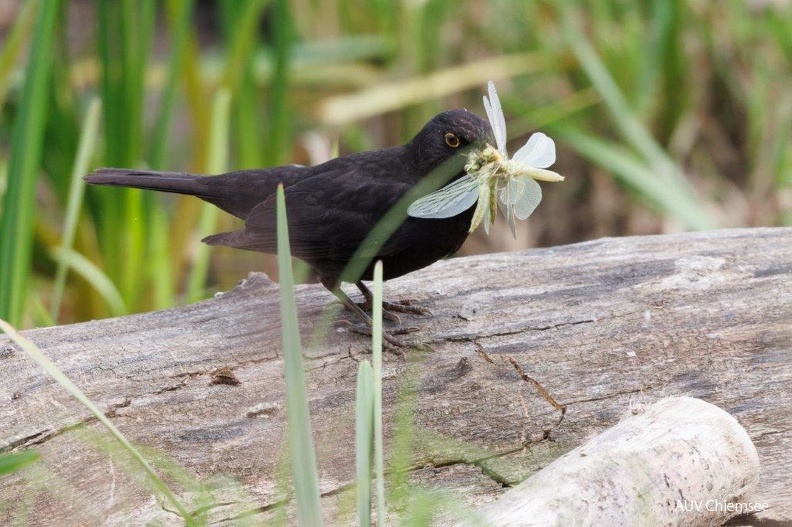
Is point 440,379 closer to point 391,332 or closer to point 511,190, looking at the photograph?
point 391,332

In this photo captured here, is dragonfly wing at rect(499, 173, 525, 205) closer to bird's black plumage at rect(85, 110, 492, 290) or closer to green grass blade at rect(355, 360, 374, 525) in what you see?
bird's black plumage at rect(85, 110, 492, 290)

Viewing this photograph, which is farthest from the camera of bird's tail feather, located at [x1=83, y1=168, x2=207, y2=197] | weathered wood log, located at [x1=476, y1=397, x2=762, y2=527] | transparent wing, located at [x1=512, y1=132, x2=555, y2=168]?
bird's tail feather, located at [x1=83, y1=168, x2=207, y2=197]

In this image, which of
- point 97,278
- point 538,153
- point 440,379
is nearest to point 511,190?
point 538,153

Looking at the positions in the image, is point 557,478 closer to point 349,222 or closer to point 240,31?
point 349,222

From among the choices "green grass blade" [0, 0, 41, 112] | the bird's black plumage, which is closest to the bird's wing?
the bird's black plumage

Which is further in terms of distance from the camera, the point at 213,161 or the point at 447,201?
the point at 213,161

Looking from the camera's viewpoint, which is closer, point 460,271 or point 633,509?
point 633,509

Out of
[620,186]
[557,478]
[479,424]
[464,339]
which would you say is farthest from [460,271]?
[620,186]

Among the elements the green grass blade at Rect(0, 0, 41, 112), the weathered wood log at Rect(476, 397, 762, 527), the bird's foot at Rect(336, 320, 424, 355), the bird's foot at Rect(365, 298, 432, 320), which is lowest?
the weathered wood log at Rect(476, 397, 762, 527)
